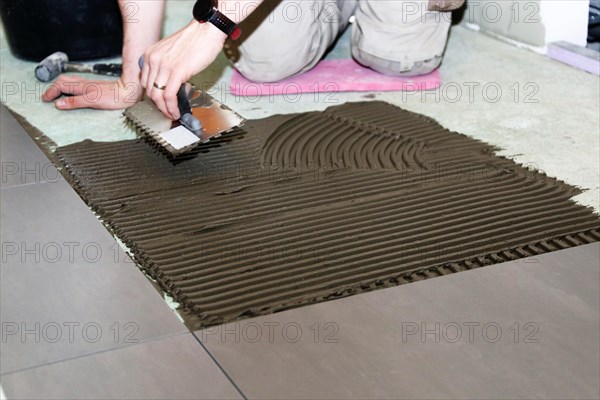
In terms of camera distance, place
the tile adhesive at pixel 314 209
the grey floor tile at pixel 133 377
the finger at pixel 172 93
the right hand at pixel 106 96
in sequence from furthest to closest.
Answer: the right hand at pixel 106 96 < the finger at pixel 172 93 < the tile adhesive at pixel 314 209 < the grey floor tile at pixel 133 377

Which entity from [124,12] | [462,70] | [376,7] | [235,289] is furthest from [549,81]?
[235,289]

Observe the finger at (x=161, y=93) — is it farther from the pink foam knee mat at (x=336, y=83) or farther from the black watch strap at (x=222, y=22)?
the pink foam knee mat at (x=336, y=83)

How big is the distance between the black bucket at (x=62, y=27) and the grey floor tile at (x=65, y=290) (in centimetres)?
126

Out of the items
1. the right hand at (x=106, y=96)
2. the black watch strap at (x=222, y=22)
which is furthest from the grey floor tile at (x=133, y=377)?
the right hand at (x=106, y=96)

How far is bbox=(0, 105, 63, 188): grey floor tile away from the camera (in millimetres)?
2240

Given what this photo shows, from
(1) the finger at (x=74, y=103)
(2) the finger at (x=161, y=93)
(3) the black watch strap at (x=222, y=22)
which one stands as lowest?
(1) the finger at (x=74, y=103)

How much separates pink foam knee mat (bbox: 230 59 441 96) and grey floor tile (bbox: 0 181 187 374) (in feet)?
3.25

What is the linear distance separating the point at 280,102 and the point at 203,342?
141cm

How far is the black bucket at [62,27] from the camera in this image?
316cm

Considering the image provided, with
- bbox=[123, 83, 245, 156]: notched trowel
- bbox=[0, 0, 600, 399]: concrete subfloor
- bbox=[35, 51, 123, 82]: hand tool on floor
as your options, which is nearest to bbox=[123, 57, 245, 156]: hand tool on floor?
bbox=[123, 83, 245, 156]: notched trowel

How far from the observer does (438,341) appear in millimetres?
1557

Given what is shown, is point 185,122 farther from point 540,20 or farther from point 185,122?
point 540,20

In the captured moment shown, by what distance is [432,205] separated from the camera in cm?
208

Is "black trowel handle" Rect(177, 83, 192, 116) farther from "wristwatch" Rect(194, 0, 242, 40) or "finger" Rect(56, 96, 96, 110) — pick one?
"finger" Rect(56, 96, 96, 110)
